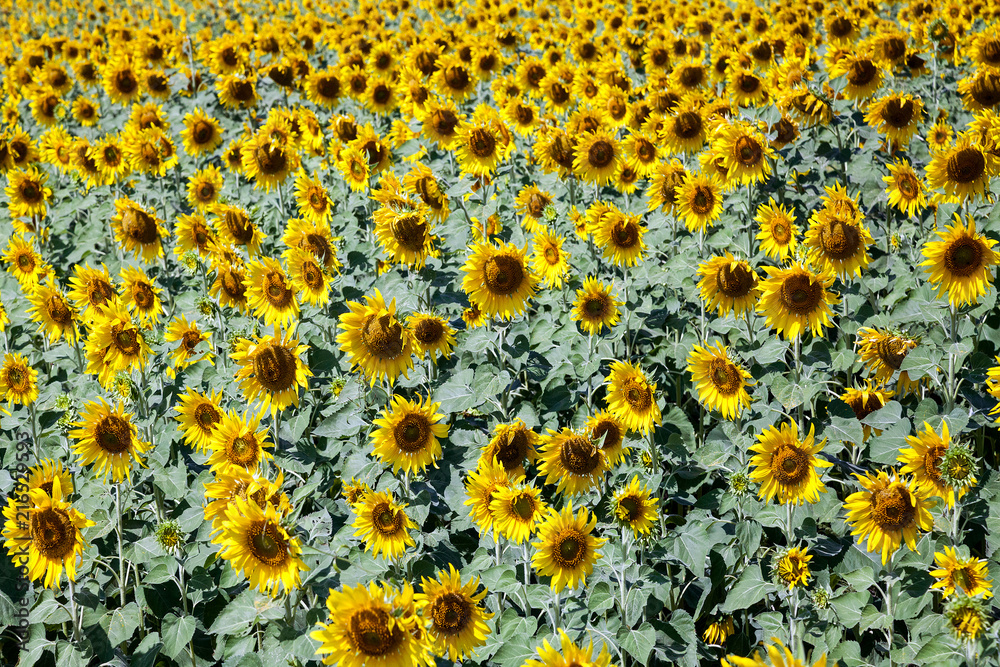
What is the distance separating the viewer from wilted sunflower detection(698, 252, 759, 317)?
402 cm

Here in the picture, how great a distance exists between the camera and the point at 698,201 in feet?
16.5

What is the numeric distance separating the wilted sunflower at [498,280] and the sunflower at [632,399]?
0.74 meters

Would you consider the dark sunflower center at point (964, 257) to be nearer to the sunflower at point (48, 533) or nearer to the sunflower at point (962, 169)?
the sunflower at point (962, 169)

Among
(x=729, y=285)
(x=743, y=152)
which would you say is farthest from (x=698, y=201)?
(x=729, y=285)

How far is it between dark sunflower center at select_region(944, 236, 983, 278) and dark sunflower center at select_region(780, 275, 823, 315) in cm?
69

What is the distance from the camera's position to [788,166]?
589 cm

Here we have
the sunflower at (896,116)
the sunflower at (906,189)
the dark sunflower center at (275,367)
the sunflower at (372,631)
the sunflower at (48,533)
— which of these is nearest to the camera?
the sunflower at (372,631)

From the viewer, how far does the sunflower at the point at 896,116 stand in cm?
519

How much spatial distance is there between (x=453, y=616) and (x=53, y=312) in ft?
11.1

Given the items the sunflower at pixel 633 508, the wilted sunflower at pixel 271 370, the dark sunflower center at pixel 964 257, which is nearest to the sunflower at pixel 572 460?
the sunflower at pixel 633 508

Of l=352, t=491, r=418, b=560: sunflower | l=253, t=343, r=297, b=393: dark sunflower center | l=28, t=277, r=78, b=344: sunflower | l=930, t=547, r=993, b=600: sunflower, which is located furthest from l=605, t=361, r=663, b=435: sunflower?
l=28, t=277, r=78, b=344: sunflower

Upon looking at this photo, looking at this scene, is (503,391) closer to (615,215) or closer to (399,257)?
(399,257)

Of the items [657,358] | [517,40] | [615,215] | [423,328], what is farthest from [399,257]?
[517,40]

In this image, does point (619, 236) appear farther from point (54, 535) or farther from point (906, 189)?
point (54, 535)
